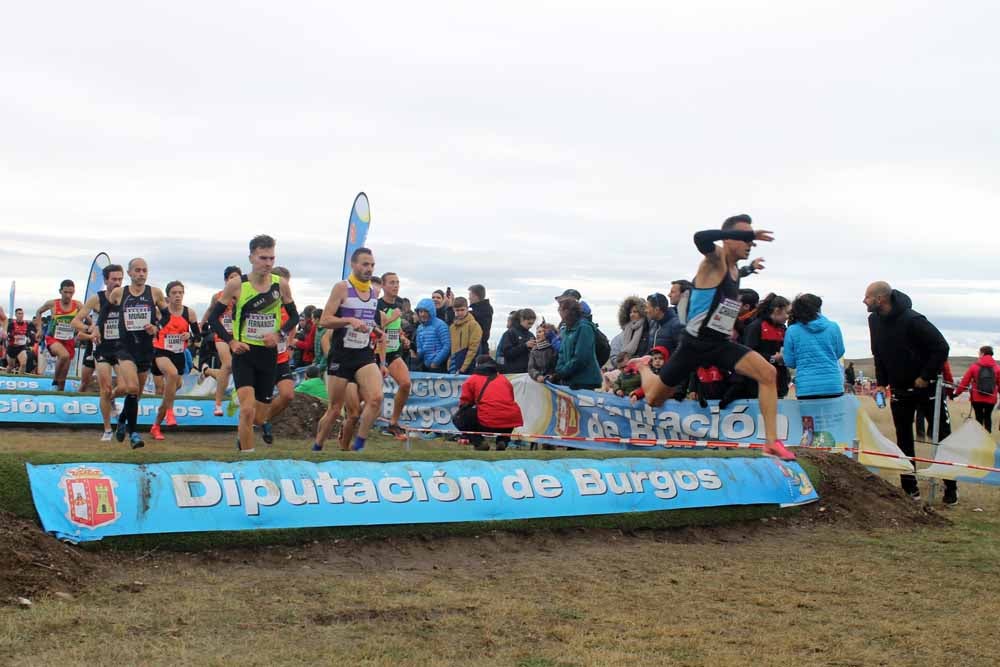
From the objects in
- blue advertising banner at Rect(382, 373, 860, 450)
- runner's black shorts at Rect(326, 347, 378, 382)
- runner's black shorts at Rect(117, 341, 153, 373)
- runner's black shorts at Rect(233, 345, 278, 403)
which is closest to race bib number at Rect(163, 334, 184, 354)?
runner's black shorts at Rect(117, 341, 153, 373)

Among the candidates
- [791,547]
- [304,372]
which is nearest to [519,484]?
[791,547]

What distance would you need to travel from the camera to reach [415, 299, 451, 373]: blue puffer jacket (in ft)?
55.4

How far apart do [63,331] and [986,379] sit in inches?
659

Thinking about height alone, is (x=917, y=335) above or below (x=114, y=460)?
above

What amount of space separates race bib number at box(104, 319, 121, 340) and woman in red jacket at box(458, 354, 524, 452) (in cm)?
428

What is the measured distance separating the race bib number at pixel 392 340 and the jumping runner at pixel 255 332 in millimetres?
4081

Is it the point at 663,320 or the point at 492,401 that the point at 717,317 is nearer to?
the point at 663,320

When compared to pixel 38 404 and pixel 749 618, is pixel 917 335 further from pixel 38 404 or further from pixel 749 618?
pixel 38 404

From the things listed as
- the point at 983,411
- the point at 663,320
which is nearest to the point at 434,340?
the point at 663,320

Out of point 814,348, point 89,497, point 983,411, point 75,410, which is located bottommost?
point 75,410

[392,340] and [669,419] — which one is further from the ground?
[392,340]

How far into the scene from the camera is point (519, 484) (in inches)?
297

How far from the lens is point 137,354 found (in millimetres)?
12328

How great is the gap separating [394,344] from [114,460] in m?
7.66
